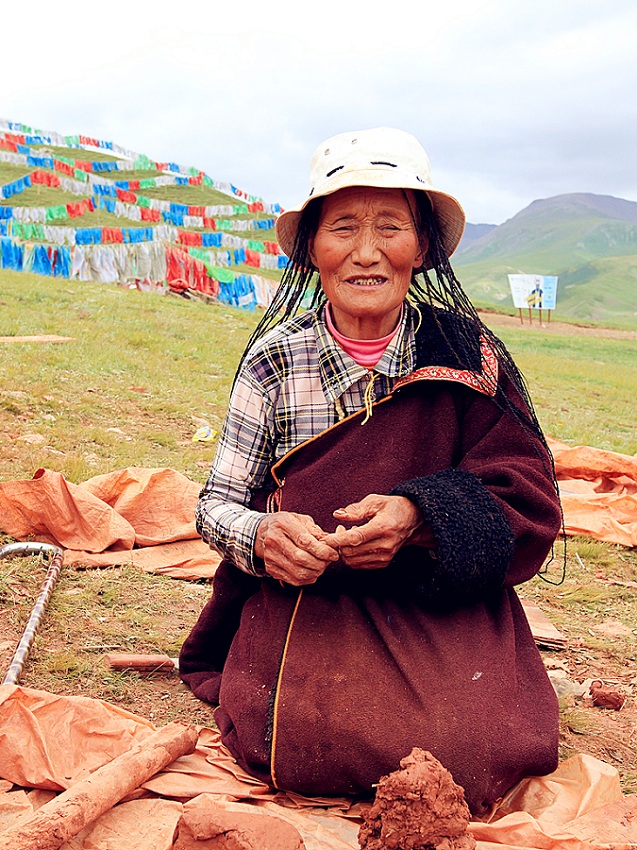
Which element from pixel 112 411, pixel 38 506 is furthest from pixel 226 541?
pixel 112 411

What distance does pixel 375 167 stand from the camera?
2.24 m

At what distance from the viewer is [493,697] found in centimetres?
213

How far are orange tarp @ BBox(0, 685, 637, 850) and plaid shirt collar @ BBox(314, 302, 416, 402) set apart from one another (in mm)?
1075

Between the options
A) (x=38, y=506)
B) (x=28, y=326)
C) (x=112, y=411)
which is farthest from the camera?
(x=28, y=326)

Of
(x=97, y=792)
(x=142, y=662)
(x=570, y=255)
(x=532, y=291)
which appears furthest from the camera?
(x=570, y=255)

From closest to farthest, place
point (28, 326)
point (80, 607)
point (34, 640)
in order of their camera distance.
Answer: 1. point (34, 640)
2. point (80, 607)
3. point (28, 326)

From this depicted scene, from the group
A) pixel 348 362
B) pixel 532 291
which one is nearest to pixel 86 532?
pixel 348 362

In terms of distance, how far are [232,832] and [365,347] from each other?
1.36 m

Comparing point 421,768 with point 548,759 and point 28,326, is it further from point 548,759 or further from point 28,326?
point 28,326

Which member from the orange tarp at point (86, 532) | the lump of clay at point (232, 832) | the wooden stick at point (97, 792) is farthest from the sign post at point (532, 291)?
the lump of clay at point (232, 832)

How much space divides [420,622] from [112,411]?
15.6 ft

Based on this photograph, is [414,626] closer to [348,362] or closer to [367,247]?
[348,362]

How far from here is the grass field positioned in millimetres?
2805

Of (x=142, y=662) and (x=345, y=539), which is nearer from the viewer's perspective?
(x=345, y=539)
